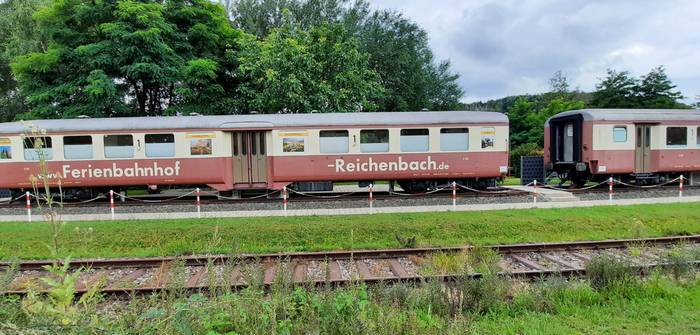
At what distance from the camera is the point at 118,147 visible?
14.4 meters

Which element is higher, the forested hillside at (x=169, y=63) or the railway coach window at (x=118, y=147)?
the forested hillside at (x=169, y=63)

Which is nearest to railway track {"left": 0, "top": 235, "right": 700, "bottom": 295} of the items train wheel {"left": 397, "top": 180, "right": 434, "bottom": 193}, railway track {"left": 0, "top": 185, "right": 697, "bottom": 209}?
railway track {"left": 0, "top": 185, "right": 697, "bottom": 209}

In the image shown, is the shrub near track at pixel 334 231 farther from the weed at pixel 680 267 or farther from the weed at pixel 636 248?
the weed at pixel 680 267

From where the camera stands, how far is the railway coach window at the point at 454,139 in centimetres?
1495

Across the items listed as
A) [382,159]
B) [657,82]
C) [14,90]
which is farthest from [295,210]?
[657,82]

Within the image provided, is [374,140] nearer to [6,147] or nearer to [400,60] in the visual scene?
[6,147]

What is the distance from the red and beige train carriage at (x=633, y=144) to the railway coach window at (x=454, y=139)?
5.55 m

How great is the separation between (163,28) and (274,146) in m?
9.88

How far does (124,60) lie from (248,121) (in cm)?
880

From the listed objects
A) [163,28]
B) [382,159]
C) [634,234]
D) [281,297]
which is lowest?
[634,234]

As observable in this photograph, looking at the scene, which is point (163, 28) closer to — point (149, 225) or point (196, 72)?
point (196, 72)

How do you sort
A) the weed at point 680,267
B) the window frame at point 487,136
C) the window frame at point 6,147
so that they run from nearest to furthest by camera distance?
1. the weed at point 680,267
2. the window frame at point 6,147
3. the window frame at point 487,136

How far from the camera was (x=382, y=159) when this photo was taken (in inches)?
583

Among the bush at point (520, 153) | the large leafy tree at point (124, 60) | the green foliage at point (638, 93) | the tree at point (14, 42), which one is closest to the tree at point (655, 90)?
the green foliage at point (638, 93)
